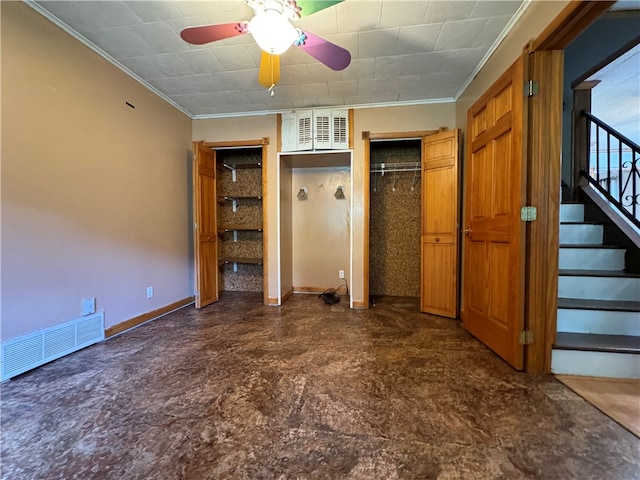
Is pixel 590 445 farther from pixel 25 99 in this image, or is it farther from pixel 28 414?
pixel 25 99

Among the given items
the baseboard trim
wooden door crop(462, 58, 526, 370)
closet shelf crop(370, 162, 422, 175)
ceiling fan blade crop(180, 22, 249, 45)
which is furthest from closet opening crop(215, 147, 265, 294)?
wooden door crop(462, 58, 526, 370)

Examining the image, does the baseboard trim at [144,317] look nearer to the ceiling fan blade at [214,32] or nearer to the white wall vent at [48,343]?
the white wall vent at [48,343]

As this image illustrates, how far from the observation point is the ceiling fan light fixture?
4.56 ft

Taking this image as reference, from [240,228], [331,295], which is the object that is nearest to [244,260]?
[240,228]

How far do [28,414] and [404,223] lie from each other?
12.4 feet

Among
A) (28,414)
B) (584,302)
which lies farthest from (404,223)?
(28,414)

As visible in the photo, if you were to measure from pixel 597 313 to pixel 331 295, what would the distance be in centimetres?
257

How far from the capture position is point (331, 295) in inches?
142

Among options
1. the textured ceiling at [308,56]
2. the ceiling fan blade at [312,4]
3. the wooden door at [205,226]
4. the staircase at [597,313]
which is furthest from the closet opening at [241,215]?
the staircase at [597,313]

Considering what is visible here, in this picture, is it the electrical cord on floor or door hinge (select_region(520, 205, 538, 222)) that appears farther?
the electrical cord on floor

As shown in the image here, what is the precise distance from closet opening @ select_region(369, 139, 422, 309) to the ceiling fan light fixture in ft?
7.69

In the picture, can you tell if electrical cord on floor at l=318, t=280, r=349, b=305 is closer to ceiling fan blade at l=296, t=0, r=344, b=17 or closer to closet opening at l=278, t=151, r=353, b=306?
closet opening at l=278, t=151, r=353, b=306

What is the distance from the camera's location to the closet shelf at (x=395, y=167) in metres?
3.53

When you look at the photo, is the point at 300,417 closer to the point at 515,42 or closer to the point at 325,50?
the point at 325,50
